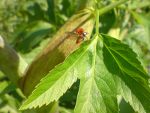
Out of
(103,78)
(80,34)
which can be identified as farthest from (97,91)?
(80,34)

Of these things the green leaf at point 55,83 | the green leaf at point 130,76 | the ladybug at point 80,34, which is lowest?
the green leaf at point 130,76

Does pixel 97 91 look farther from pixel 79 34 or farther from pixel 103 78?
pixel 79 34

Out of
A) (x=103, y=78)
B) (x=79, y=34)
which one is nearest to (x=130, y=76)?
(x=103, y=78)

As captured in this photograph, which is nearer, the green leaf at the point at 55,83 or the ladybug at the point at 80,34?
the green leaf at the point at 55,83

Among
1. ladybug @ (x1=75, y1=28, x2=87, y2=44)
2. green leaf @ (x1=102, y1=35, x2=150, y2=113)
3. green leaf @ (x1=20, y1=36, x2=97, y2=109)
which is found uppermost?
ladybug @ (x1=75, y1=28, x2=87, y2=44)

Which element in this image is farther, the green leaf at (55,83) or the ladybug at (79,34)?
the ladybug at (79,34)

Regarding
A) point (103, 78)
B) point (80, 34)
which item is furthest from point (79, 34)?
point (103, 78)

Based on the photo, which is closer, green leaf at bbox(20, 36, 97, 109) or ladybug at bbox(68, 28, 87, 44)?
green leaf at bbox(20, 36, 97, 109)

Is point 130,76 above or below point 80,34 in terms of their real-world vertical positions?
below

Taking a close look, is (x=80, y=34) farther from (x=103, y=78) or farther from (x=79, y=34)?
(x=103, y=78)

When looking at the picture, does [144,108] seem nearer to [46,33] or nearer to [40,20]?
[46,33]

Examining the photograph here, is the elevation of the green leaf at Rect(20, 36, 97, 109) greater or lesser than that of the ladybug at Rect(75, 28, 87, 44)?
lesser

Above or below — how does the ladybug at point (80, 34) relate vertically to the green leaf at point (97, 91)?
above

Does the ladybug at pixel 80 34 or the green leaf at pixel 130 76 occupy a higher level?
the ladybug at pixel 80 34
